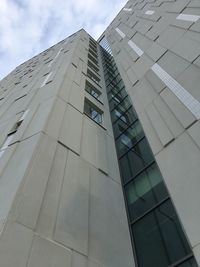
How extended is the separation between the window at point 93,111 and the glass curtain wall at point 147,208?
1317 millimetres

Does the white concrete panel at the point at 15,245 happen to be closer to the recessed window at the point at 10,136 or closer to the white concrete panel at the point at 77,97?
the recessed window at the point at 10,136

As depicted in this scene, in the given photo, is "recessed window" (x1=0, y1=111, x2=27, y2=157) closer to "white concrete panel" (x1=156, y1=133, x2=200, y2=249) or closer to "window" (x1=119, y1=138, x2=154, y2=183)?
"window" (x1=119, y1=138, x2=154, y2=183)

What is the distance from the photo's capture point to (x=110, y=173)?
11.0 m

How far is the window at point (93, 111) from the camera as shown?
14872 mm

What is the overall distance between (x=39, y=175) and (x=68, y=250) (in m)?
2.44

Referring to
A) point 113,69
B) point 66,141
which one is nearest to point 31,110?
point 66,141

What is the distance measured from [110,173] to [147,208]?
254 cm

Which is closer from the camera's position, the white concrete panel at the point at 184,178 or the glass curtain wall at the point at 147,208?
the white concrete panel at the point at 184,178

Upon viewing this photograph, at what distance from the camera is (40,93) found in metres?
14.7

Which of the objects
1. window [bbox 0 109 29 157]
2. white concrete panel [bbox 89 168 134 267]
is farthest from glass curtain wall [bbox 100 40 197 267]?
window [bbox 0 109 29 157]

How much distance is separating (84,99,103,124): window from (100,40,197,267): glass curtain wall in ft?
4.32

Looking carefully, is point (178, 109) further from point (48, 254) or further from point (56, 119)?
point (48, 254)

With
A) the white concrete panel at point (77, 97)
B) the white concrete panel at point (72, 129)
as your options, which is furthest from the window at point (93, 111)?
the white concrete panel at point (72, 129)

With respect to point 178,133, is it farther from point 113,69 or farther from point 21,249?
point 113,69
